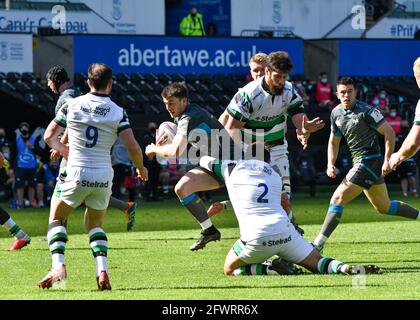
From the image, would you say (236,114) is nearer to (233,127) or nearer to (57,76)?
(233,127)

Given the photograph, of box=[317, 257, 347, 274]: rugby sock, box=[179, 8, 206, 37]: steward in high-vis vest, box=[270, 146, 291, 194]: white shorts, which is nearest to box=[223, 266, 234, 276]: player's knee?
box=[317, 257, 347, 274]: rugby sock

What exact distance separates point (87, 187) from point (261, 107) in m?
3.20

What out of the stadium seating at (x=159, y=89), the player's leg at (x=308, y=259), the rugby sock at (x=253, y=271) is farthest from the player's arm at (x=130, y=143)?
the stadium seating at (x=159, y=89)

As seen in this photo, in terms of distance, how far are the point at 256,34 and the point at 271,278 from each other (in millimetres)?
24498

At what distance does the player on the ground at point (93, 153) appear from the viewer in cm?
1109

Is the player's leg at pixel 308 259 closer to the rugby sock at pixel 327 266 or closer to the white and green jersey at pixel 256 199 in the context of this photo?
the rugby sock at pixel 327 266

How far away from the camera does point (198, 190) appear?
47.7 ft

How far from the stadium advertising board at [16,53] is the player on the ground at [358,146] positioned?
16.2 metres

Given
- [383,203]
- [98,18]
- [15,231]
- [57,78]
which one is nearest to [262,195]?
[57,78]

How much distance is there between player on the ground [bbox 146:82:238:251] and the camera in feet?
42.8

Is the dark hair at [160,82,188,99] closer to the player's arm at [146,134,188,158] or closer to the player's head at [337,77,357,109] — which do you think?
the player's arm at [146,134,188,158]

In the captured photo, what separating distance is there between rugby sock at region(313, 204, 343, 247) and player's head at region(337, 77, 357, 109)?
1253mm

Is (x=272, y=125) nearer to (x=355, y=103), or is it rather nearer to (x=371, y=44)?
(x=355, y=103)
